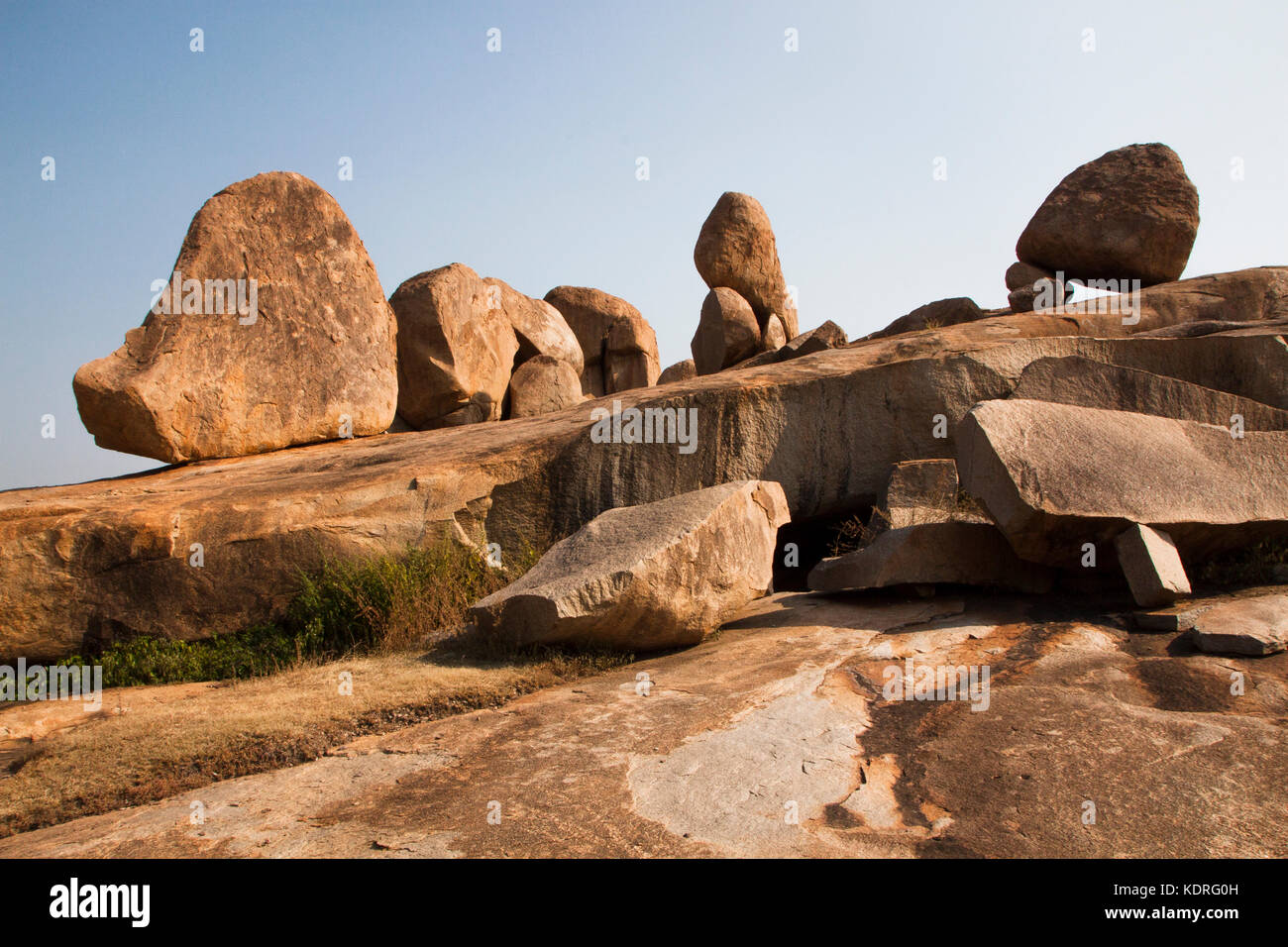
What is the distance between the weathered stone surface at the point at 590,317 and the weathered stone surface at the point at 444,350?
5.64 m

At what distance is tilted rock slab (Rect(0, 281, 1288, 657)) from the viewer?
5.65 meters

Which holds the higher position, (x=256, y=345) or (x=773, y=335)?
(x=773, y=335)

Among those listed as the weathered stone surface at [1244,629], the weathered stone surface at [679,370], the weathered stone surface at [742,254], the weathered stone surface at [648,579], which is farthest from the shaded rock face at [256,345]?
the weathered stone surface at [679,370]

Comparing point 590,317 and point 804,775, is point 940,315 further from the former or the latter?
point 804,775

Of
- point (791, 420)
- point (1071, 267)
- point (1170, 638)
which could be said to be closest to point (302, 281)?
point (791, 420)

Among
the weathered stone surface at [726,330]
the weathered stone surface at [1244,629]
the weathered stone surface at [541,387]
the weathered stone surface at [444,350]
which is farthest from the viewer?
the weathered stone surface at [726,330]

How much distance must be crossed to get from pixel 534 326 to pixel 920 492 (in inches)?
336

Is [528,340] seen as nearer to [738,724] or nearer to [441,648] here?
[441,648]

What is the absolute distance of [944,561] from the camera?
550cm

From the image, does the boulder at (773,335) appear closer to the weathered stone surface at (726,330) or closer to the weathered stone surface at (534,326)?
the weathered stone surface at (726,330)

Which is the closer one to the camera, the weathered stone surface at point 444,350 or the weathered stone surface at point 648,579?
the weathered stone surface at point 648,579

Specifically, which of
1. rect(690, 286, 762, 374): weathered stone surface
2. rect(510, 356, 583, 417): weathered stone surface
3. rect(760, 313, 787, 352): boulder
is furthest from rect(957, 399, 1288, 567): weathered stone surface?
rect(760, 313, 787, 352): boulder

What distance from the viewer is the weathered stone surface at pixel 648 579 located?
4.67 m

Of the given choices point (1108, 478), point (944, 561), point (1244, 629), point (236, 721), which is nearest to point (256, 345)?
point (236, 721)
